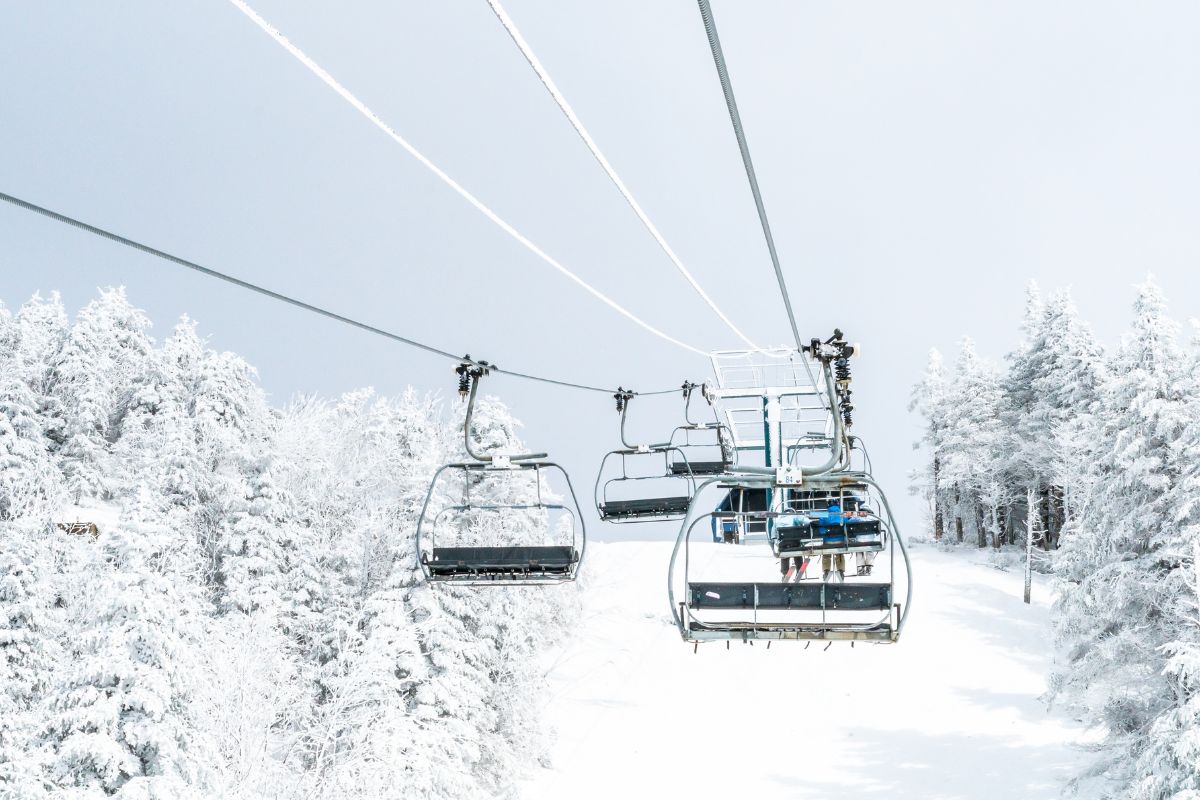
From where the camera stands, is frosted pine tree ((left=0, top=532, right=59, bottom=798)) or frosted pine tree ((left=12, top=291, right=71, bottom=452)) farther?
frosted pine tree ((left=12, top=291, right=71, bottom=452))

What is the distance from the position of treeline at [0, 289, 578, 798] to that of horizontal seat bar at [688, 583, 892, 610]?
1364cm

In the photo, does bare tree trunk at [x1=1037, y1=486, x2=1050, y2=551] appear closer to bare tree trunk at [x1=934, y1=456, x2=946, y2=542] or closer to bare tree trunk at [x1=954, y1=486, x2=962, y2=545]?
bare tree trunk at [x1=954, y1=486, x2=962, y2=545]

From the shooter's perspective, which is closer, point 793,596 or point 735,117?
point 735,117

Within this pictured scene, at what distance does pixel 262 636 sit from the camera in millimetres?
23812

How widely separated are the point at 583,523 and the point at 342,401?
179 feet

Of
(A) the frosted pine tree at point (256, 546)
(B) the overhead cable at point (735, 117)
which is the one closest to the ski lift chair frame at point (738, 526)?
(B) the overhead cable at point (735, 117)

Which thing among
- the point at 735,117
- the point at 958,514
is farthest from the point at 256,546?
the point at 958,514

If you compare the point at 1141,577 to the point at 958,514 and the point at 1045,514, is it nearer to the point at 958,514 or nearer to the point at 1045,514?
the point at 1045,514

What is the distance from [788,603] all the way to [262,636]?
65.2 ft

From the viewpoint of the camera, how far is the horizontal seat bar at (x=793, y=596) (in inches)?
308

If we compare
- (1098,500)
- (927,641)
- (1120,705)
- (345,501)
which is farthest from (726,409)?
(927,641)

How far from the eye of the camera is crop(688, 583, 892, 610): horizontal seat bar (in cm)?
782

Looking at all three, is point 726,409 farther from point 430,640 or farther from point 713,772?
point 713,772

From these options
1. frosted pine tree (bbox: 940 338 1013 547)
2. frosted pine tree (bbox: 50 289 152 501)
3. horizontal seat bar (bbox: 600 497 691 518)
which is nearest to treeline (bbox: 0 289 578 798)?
frosted pine tree (bbox: 50 289 152 501)
